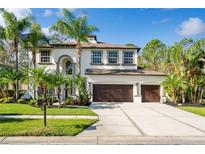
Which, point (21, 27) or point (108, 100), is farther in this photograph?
point (108, 100)

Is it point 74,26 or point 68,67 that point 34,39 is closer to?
point 74,26

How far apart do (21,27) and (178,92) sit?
17064 mm

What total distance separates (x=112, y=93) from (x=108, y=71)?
2482mm

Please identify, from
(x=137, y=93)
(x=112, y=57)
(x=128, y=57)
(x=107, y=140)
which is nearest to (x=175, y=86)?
(x=137, y=93)

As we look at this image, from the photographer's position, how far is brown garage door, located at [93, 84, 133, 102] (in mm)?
25594

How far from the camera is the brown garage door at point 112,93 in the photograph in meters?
25.6

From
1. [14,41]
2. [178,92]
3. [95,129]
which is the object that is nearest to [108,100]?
[178,92]

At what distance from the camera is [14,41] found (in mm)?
23641

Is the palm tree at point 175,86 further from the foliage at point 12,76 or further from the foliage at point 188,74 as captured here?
the foliage at point 12,76

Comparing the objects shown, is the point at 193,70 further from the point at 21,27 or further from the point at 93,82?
the point at 21,27

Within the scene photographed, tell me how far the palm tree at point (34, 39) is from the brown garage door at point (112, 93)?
743 cm

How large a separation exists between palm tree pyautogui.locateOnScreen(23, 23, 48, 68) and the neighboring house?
1.39m
